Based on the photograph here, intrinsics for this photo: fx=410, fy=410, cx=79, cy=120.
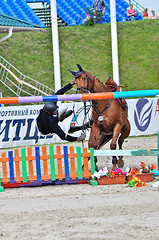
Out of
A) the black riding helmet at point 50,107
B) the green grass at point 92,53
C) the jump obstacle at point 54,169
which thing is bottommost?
the jump obstacle at point 54,169

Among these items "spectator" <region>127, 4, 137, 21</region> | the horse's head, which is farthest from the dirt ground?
"spectator" <region>127, 4, 137, 21</region>

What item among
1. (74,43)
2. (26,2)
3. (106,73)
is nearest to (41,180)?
(106,73)

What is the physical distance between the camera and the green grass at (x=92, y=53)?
21.7 meters

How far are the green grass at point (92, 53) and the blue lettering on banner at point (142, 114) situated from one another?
20.8 ft

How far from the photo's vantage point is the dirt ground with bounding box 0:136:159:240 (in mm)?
4008

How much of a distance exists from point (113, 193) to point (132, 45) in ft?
61.7

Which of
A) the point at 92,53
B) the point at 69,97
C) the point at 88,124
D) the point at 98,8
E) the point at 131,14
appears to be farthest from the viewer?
the point at 131,14

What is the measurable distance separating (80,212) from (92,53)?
1888cm

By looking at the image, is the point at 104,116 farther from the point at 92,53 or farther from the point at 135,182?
the point at 92,53

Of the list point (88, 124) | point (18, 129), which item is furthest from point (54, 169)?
point (18, 129)

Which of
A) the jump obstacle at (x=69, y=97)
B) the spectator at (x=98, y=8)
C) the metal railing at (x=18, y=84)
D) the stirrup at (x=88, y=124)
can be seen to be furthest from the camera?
the spectator at (x=98, y=8)

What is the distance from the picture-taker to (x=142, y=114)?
48.7 feet

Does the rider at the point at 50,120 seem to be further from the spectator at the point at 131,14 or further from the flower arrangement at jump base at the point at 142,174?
the spectator at the point at 131,14

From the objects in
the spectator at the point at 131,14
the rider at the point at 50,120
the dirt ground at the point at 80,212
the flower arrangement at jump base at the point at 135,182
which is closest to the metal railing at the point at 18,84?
the spectator at the point at 131,14
